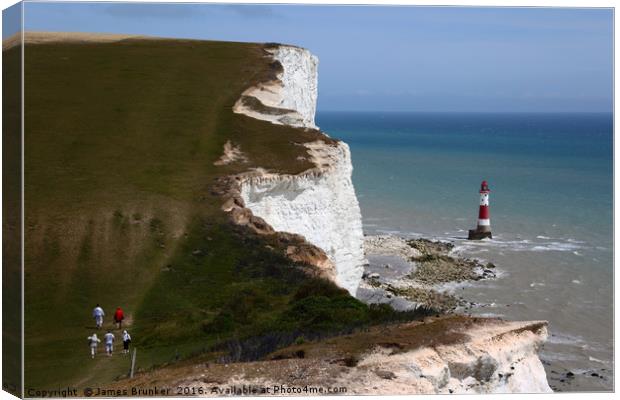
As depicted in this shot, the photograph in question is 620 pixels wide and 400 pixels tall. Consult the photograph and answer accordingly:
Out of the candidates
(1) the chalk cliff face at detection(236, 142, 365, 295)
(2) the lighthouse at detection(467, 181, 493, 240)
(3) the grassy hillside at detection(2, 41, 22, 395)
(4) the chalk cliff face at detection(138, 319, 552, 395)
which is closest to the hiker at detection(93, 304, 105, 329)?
(3) the grassy hillside at detection(2, 41, 22, 395)

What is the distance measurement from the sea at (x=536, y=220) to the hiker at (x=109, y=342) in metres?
12.7

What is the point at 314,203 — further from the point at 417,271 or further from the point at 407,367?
the point at 407,367

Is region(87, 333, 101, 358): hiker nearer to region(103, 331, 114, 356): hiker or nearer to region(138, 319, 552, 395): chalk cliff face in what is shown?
region(103, 331, 114, 356): hiker

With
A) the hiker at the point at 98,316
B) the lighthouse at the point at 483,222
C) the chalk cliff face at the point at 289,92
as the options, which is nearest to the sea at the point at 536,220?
the lighthouse at the point at 483,222

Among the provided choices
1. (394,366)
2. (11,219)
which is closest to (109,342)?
(11,219)

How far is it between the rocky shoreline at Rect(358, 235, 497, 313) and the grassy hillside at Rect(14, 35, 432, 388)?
904cm

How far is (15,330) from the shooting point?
19109 millimetres

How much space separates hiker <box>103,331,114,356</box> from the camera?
67.4 feet

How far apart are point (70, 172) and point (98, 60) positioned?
14.4 m

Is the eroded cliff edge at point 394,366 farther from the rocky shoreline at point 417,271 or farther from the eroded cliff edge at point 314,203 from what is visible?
the rocky shoreline at point 417,271

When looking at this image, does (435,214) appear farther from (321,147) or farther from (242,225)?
(242,225)

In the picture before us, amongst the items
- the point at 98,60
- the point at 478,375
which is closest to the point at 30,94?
the point at 98,60

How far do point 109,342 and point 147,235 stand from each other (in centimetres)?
641

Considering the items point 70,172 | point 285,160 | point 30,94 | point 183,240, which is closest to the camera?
point 183,240
